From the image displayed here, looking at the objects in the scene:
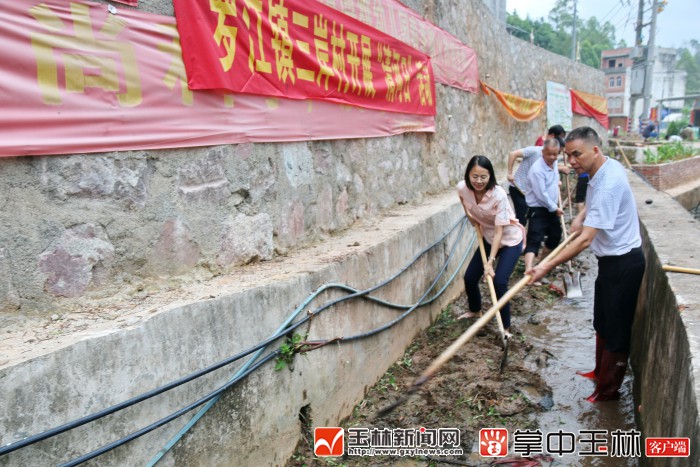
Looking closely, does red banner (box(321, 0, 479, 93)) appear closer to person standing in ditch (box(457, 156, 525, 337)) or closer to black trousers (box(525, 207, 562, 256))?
person standing in ditch (box(457, 156, 525, 337))

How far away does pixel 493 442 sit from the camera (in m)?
2.98

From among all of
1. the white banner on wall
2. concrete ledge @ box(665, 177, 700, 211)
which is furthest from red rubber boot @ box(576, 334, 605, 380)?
the white banner on wall

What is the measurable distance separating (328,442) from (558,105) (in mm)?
12681

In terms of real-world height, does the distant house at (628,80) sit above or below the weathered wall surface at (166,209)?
above

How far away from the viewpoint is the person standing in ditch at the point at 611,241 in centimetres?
282

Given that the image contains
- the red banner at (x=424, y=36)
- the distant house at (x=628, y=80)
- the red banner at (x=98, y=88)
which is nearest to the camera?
the red banner at (x=98, y=88)

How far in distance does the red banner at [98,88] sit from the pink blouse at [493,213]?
6.46 feet

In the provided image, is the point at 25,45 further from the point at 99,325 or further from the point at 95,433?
the point at 95,433

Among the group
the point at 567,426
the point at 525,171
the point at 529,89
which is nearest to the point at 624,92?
the point at 529,89

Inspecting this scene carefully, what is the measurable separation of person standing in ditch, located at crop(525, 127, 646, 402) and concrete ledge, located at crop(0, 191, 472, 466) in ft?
3.87

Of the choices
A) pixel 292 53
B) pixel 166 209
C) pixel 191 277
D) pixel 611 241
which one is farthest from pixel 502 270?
pixel 166 209

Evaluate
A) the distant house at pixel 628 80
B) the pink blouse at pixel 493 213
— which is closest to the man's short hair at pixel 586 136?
the pink blouse at pixel 493 213

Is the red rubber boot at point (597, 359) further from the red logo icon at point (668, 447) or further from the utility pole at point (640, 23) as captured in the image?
the utility pole at point (640, 23)

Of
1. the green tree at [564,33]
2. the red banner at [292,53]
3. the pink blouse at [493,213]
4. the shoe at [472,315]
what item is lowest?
the shoe at [472,315]
